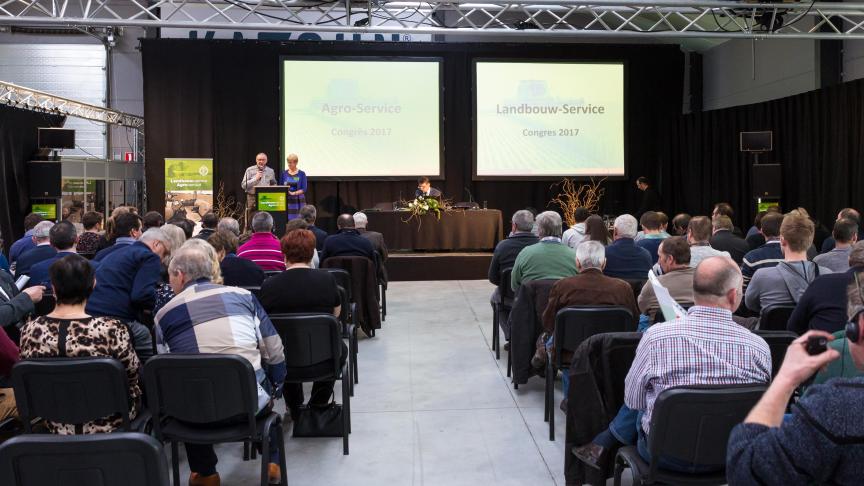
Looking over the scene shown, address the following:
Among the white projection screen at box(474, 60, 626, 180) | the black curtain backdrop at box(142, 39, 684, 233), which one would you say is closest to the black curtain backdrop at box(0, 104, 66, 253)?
the black curtain backdrop at box(142, 39, 684, 233)

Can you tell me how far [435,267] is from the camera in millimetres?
10094

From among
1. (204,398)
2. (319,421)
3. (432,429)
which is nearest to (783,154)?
(432,429)

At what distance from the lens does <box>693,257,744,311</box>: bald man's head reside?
2.34 meters

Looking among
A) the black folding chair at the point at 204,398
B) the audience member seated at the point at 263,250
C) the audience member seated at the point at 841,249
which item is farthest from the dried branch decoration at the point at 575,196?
the black folding chair at the point at 204,398

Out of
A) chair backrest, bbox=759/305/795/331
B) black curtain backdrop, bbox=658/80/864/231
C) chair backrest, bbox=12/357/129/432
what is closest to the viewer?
chair backrest, bbox=12/357/129/432

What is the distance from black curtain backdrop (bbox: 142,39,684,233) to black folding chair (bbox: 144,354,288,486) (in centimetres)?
977

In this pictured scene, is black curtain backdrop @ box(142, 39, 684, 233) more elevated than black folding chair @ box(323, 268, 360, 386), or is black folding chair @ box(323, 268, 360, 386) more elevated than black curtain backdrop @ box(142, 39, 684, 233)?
black curtain backdrop @ box(142, 39, 684, 233)

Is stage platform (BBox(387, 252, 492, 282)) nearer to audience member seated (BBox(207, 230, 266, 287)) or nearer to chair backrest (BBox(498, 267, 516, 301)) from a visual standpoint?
chair backrest (BBox(498, 267, 516, 301))

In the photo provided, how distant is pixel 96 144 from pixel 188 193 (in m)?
3.53

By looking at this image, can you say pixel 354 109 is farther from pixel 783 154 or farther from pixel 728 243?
pixel 728 243

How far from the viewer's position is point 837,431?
1234 mm

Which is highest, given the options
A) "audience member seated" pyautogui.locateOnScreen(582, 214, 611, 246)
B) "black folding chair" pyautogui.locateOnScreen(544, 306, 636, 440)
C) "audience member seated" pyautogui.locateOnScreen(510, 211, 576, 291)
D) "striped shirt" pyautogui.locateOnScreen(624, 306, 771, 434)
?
"audience member seated" pyautogui.locateOnScreen(582, 214, 611, 246)

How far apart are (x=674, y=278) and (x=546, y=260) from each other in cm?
109

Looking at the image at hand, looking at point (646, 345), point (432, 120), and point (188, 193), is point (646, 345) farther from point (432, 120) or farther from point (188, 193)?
Result: point (188, 193)
